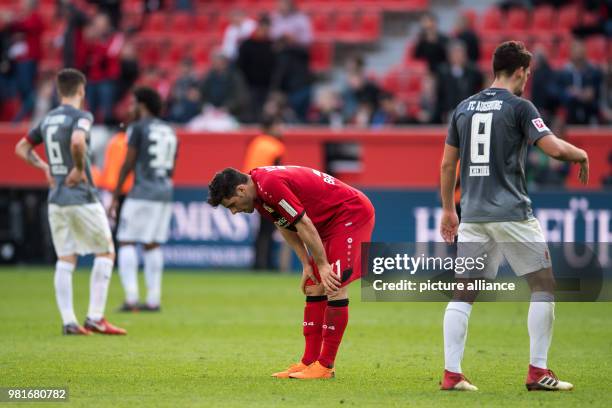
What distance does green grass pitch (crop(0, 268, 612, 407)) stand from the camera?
727 centimetres

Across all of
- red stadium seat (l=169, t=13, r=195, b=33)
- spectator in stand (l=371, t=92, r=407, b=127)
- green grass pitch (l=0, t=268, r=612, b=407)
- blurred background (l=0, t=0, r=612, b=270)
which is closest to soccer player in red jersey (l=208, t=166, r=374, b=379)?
green grass pitch (l=0, t=268, r=612, b=407)


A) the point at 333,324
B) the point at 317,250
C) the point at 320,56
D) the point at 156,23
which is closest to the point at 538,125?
the point at 317,250

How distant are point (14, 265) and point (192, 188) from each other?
11.6 ft

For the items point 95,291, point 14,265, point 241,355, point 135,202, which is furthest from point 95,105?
point 241,355

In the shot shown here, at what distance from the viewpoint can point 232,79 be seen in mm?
21125

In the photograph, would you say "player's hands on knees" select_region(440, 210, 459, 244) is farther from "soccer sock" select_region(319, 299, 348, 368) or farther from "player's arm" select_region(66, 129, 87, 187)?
"player's arm" select_region(66, 129, 87, 187)

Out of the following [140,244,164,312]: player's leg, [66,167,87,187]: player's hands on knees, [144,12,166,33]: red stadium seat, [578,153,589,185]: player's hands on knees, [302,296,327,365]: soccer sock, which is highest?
[144,12,166,33]: red stadium seat

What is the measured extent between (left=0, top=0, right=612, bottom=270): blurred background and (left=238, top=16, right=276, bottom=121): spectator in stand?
0.09 feet

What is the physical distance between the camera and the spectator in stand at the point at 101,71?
70.8 feet

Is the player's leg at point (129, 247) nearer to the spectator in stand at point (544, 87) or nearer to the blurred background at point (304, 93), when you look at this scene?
the blurred background at point (304, 93)

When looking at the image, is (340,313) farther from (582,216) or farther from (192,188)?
(192,188)

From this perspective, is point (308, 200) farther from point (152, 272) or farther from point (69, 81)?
point (152, 272)

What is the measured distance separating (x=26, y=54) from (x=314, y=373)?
1673 centimetres

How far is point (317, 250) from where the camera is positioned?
770 centimetres
